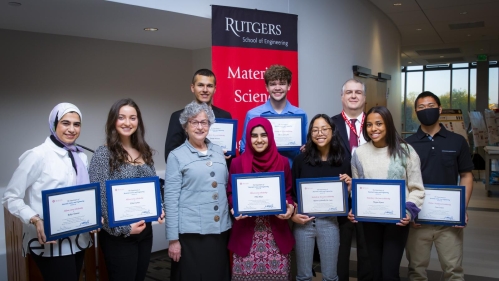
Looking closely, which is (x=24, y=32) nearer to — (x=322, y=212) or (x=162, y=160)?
(x=162, y=160)

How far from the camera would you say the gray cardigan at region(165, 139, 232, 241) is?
2422 millimetres

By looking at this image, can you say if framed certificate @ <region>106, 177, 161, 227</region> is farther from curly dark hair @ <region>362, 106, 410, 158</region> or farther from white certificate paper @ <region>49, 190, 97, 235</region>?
curly dark hair @ <region>362, 106, 410, 158</region>

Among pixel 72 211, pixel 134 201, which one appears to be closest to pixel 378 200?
pixel 134 201

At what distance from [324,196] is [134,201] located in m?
1.13

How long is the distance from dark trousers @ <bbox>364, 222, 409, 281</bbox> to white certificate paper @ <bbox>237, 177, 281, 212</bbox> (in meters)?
0.70

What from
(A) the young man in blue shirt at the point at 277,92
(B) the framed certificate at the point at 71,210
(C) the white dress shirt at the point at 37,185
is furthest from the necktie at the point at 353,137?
(C) the white dress shirt at the point at 37,185

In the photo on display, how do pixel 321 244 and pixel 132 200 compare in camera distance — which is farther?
pixel 321 244

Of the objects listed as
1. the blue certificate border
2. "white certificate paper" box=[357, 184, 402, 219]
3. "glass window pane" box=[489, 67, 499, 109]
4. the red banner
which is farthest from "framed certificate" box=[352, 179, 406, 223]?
"glass window pane" box=[489, 67, 499, 109]

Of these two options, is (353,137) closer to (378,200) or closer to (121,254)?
(378,200)

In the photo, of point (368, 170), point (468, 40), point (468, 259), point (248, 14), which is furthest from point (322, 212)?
A: point (468, 40)

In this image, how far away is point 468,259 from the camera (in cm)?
450

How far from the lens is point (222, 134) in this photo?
3.00m

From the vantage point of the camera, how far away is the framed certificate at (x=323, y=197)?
8.43 feet

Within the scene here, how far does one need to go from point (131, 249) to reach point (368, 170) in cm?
151
